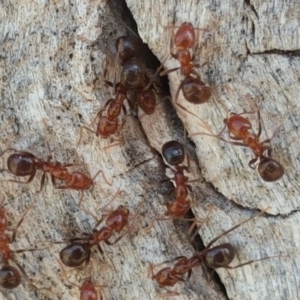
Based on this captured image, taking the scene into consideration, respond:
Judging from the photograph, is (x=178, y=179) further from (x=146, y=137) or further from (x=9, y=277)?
(x=9, y=277)

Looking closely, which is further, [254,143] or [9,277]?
[9,277]

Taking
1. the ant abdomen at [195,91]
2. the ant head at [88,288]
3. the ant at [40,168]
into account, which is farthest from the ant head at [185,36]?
the ant head at [88,288]

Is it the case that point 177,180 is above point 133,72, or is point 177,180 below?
below

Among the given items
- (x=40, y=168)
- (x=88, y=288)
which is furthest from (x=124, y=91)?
(x=88, y=288)

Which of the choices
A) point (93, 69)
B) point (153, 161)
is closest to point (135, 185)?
point (153, 161)

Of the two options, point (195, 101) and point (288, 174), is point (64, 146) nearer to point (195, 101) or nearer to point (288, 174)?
point (195, 101)

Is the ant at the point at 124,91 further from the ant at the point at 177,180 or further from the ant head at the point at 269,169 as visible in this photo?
the ant head at the point at 269,169

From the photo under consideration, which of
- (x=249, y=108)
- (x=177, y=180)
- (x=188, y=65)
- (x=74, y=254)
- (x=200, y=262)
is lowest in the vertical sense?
(x=200, y=262)
